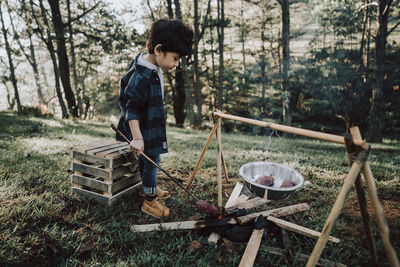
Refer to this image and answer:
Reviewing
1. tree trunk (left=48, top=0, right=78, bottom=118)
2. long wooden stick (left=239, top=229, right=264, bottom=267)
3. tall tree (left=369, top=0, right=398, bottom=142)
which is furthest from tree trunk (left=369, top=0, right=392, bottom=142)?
tree trunk (left=48, top=0, right=78, bottom=118)

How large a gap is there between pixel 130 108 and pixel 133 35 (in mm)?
9313

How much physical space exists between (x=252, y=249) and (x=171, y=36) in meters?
2.11

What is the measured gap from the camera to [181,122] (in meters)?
14.0

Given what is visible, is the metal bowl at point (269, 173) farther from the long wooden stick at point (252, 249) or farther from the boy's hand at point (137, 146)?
the boy's hand at point (137, 146)

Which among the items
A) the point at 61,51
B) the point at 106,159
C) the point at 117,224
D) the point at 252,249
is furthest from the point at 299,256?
the point at 61,51

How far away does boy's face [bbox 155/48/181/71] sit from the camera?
214 cm

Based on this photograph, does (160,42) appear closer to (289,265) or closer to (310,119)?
(289,265)

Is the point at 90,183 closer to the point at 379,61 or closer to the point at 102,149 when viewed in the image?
the point at 102,149

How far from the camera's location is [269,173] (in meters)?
3.00

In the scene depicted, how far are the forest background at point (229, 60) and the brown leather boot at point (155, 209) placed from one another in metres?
6.54

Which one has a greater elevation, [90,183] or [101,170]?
[101,170]

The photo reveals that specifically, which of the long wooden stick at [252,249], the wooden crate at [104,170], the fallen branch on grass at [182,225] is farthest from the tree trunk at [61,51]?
the long wooden stick at [252,249]

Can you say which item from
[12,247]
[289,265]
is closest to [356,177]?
[289,265]

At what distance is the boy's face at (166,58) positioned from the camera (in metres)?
2.14
